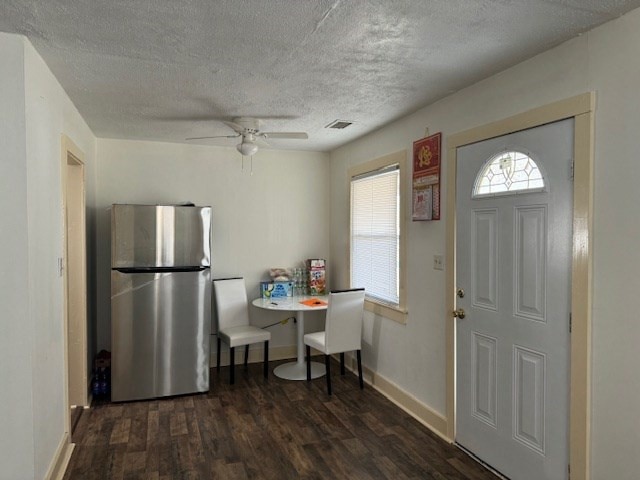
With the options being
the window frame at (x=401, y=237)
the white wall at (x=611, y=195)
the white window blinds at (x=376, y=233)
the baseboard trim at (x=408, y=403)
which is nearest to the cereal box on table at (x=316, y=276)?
the white window blinds at (x=376, y=233)

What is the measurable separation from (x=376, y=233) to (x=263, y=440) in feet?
6.73

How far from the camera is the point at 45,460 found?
7.95 ft

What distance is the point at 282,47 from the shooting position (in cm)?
226

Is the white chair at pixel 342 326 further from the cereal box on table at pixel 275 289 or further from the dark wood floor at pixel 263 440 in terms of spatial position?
the cereal box on table at pixel 275 289

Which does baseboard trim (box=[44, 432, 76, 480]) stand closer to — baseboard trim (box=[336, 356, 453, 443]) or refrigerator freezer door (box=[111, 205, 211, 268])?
refrigerator freezer door (box=[111, 205, 211, 268])

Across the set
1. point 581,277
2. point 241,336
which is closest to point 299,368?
point 241,336

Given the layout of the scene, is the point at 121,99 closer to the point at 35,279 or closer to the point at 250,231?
the point at 35,279

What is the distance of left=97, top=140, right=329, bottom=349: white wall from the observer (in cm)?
447

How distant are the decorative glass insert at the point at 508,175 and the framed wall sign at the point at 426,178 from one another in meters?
0.45

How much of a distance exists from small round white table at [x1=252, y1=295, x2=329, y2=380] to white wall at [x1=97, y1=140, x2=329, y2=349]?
41 centimetres


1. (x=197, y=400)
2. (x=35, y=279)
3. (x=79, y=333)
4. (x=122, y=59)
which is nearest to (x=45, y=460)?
(x=35, y=279)

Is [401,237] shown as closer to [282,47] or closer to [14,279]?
[282,47]

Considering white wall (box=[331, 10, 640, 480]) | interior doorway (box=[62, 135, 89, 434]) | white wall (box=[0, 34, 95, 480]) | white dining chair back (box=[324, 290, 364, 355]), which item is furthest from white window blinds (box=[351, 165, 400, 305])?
white wall (box=[0, 34, 95, 480])

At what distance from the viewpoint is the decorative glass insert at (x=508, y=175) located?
241 centimetres
